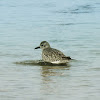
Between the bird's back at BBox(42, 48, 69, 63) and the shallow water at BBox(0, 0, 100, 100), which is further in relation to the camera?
the bird's back at BBox(42, 48, 69, 63)

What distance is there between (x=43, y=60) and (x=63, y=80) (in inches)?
119

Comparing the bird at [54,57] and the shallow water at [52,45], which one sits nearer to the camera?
the shallow water at [52,45]

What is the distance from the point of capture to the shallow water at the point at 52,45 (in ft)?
29.8

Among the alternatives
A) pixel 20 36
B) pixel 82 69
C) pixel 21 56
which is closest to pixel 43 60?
pixel 21 56

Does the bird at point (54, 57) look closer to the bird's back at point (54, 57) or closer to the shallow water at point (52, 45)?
the bird's back at point (54, 57)

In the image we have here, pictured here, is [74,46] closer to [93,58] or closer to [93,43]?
→ [93,43]

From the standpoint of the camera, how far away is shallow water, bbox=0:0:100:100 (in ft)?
29.8

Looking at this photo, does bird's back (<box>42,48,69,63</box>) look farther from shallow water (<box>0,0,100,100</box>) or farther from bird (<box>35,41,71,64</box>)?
shallow water (<box>0,0,100,100</box>)

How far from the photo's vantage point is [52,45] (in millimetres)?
15625

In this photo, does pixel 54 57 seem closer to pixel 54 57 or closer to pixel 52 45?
pixel 54 57

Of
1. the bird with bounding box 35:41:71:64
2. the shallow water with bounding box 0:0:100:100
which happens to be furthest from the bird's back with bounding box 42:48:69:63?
the shallow water with bounding box 0:0:100:100

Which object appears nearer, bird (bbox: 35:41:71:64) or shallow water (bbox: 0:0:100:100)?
shallow water (bbox: 0:0:100:100)

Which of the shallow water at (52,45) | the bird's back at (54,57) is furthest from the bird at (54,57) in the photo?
the shallow water at (52,45)

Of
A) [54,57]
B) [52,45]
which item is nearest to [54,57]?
[54,57]
